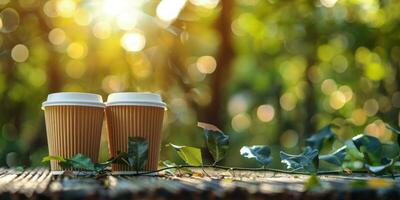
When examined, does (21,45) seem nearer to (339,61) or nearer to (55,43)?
(55,43)

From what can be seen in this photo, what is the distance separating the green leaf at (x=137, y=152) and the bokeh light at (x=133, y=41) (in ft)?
9.37

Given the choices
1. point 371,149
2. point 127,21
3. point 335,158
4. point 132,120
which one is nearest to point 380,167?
point 371,149

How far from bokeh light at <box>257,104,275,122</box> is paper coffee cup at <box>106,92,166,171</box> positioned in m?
3.31

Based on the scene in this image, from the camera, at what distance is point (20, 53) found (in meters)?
4.04

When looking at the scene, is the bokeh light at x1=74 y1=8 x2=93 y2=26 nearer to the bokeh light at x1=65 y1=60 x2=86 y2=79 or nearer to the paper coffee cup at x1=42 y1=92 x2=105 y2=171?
the bokeh light at x1=65 y1=60 x2=86 y2=79

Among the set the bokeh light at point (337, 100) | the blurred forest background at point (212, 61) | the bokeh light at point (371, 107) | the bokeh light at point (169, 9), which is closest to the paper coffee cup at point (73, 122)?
the blurred forest background at point (212, 61)

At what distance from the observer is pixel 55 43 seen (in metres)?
4.00

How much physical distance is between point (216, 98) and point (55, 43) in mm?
1270

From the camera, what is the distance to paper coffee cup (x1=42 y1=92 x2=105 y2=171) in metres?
1.13

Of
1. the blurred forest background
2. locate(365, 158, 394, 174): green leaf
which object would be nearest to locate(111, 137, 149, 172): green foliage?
→ locate(365, 158, 394, 174): green leaf

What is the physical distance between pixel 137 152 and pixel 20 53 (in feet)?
10.5

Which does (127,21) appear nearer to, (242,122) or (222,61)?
(222,61)

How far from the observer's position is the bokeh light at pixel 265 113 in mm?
4448

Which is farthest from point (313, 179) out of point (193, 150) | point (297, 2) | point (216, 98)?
point (297, 2)
